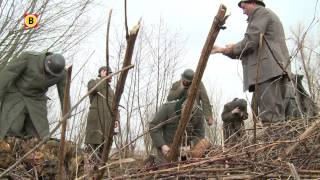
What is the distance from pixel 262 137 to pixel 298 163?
0.49m

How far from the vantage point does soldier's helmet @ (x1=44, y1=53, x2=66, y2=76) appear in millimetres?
5066

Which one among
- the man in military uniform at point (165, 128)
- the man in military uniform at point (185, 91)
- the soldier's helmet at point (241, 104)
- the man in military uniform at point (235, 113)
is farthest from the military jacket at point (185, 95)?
the soldier's helmet at point (241, 104)

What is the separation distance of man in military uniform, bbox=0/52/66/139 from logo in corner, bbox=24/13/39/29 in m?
6.89

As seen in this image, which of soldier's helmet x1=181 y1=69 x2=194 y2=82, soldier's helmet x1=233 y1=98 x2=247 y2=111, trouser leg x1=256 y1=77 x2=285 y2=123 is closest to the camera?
trouser leg x1=256 y1=77 x2=285 y2=123

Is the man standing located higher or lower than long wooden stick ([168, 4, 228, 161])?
higher

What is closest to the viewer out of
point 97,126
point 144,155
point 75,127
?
point 75,127

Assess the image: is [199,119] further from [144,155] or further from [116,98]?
[116,98]

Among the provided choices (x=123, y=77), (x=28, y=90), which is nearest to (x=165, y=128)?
(x=28, y=90)

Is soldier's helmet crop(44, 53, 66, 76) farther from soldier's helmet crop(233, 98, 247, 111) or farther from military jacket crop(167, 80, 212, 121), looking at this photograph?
soldier's helmet crop(233, 98, 247, 111)

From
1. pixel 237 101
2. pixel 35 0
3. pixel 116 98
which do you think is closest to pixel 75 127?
pixel 116 98

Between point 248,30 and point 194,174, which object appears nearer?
point 194,174

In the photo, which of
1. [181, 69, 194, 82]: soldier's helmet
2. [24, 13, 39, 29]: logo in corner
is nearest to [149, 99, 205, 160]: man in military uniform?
[181, 69, 194, 82]: soldier's helmet

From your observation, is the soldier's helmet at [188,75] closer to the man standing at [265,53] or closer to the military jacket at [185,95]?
the military jacket at [185,95]

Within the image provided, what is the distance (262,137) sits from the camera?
2135mm
